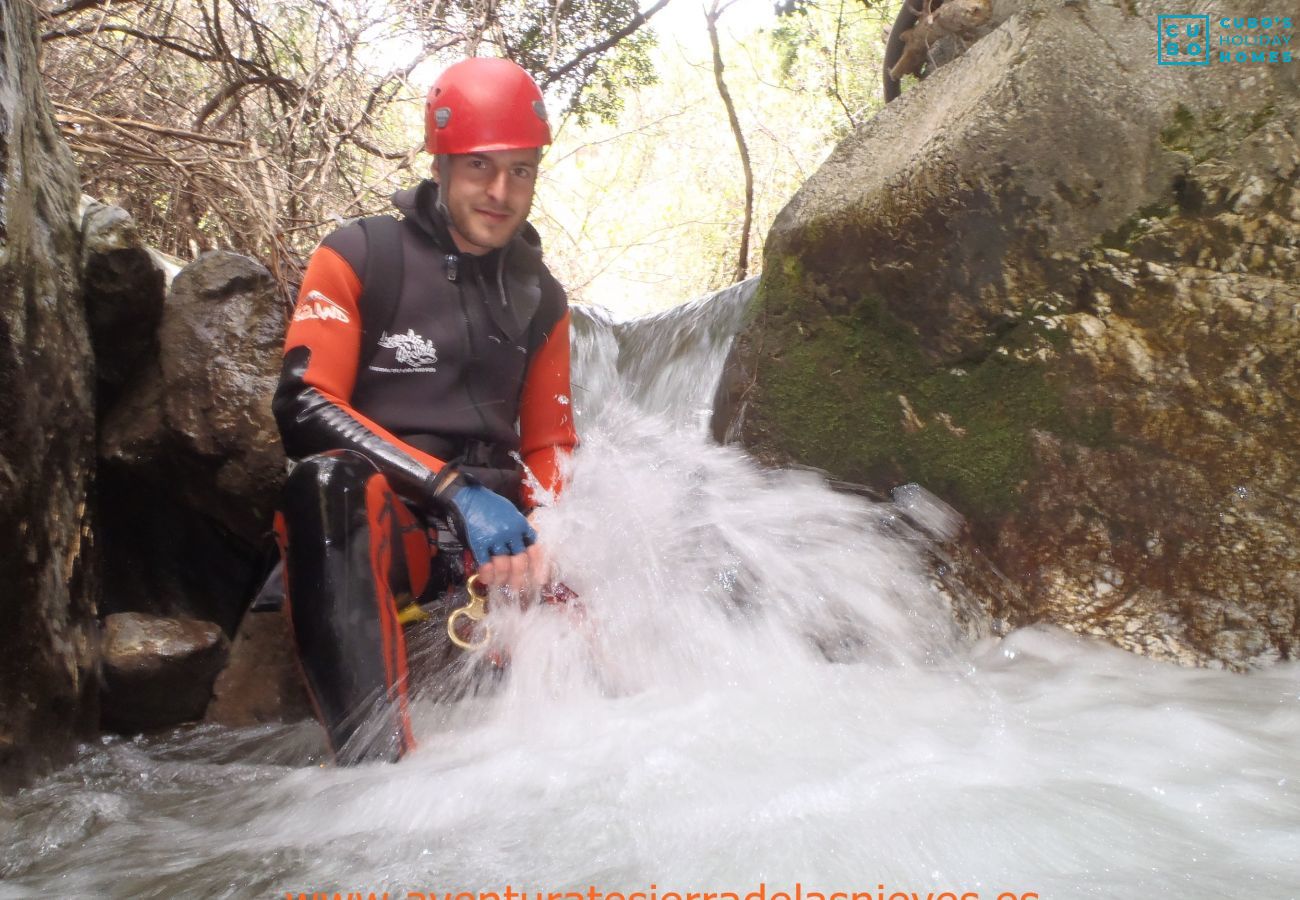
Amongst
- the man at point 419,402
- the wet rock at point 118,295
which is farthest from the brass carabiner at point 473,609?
the wet rock at point 118,295

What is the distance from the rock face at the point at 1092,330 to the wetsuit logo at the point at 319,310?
1.73 m

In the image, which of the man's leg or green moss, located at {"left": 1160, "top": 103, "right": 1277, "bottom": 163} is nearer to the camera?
the man's leg

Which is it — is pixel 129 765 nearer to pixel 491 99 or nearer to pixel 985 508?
pixel 491 99

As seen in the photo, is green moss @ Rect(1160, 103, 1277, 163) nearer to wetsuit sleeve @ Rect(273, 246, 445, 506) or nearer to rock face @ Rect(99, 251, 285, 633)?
wetsuit sleeve @ Rect(273, 246, 445, 506)

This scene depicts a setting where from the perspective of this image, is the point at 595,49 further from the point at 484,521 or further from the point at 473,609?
the point at 473,609

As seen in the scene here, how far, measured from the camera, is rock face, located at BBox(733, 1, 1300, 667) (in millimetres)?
2389

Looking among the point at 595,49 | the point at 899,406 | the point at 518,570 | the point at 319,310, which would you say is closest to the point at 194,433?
the point at 319,310

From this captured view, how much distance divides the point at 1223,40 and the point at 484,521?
2604 mm

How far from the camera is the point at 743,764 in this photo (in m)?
1.94

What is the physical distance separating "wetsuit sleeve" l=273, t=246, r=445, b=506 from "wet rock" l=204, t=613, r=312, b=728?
37.0 inches

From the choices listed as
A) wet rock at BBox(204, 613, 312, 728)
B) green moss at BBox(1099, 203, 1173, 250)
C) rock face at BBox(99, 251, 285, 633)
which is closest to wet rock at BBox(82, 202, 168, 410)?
rock face at BBox(99, 251, 285, 633)

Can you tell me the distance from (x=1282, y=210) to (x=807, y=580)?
171cm

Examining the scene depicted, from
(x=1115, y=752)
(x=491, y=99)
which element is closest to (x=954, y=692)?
(x=1115, y=752)

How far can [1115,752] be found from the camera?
1.96 meters
